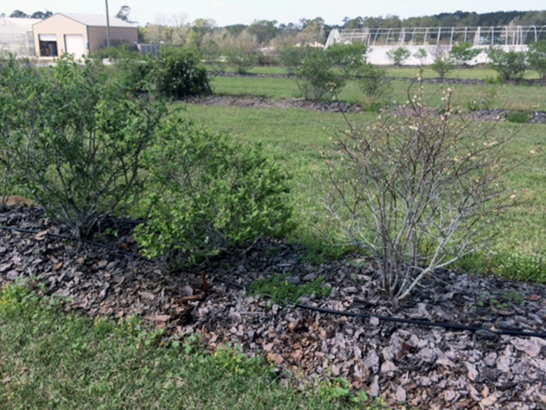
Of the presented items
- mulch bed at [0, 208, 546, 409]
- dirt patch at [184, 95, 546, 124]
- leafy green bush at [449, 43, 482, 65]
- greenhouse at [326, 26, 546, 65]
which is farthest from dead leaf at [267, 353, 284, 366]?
greenhouse at [326, 26, 546, 65]

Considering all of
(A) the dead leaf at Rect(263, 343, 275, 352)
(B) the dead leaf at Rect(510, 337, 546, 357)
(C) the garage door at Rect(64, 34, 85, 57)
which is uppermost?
(C) the garage door at Rect(64, 34, 85, 57)

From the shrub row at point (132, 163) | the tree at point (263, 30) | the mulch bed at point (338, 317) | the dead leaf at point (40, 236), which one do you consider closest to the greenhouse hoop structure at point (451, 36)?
the tree at point (263, 30)

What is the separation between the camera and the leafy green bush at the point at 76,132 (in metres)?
3.79

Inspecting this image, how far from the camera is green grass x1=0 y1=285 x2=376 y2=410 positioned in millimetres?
2633

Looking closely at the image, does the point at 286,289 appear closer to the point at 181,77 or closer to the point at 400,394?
the point at 400,394

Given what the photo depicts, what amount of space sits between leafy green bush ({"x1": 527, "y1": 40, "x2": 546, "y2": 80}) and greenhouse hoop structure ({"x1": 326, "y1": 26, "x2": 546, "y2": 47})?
52.7 ft

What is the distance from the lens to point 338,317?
123 inches

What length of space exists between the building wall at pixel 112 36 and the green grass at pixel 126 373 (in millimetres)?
48794

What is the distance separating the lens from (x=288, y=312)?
3.22 meters

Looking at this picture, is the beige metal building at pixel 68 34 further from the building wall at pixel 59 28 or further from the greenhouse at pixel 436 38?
the greenhouse at pixel 436 38

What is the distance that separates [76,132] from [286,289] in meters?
2.01

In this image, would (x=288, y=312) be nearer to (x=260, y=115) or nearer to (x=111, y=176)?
(x=111, y=176)

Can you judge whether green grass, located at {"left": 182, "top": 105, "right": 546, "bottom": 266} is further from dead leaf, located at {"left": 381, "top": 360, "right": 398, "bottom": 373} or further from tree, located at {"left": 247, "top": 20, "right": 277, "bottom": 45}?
tree, located at {"left": 247, "top": 20, "right": 277, "bottom": 45}

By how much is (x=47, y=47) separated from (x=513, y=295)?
53.8 metres
